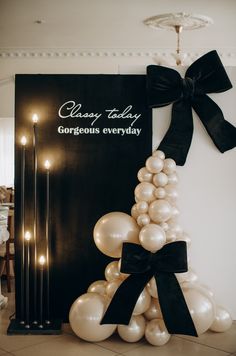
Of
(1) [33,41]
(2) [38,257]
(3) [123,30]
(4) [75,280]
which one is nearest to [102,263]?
(4) [75,280]

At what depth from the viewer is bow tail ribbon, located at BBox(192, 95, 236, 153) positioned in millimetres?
Answer: 3660

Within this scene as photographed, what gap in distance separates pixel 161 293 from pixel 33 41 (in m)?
7.26

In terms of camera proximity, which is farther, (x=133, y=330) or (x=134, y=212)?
(x=134, y=212)

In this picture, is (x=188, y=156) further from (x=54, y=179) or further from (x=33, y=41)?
(x=33, y=41)

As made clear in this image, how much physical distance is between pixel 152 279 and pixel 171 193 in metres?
0.59

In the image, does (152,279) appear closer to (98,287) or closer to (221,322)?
(98,287)

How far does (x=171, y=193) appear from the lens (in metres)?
3.45

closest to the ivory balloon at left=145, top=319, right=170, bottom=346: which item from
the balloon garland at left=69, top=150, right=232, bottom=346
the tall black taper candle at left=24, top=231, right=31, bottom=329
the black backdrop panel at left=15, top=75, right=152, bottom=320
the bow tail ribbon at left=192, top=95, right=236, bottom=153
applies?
the balloon garland at left=69, top=150, right=232, bottom=346

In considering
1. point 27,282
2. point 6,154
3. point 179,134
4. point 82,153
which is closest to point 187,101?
point 179,134

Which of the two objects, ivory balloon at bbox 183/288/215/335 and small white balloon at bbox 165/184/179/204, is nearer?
ivory balloon at bbox 183/288/215/335

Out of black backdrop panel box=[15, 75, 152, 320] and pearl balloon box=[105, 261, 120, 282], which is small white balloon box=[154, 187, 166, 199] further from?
pearl balloon box=[105, 261, 120, 282]

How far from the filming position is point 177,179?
3.60 meters

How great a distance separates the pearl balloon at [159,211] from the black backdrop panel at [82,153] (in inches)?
15.7

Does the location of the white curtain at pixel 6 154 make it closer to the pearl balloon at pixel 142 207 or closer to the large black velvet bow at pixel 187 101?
the large black velvet bow at pixel 187 101
